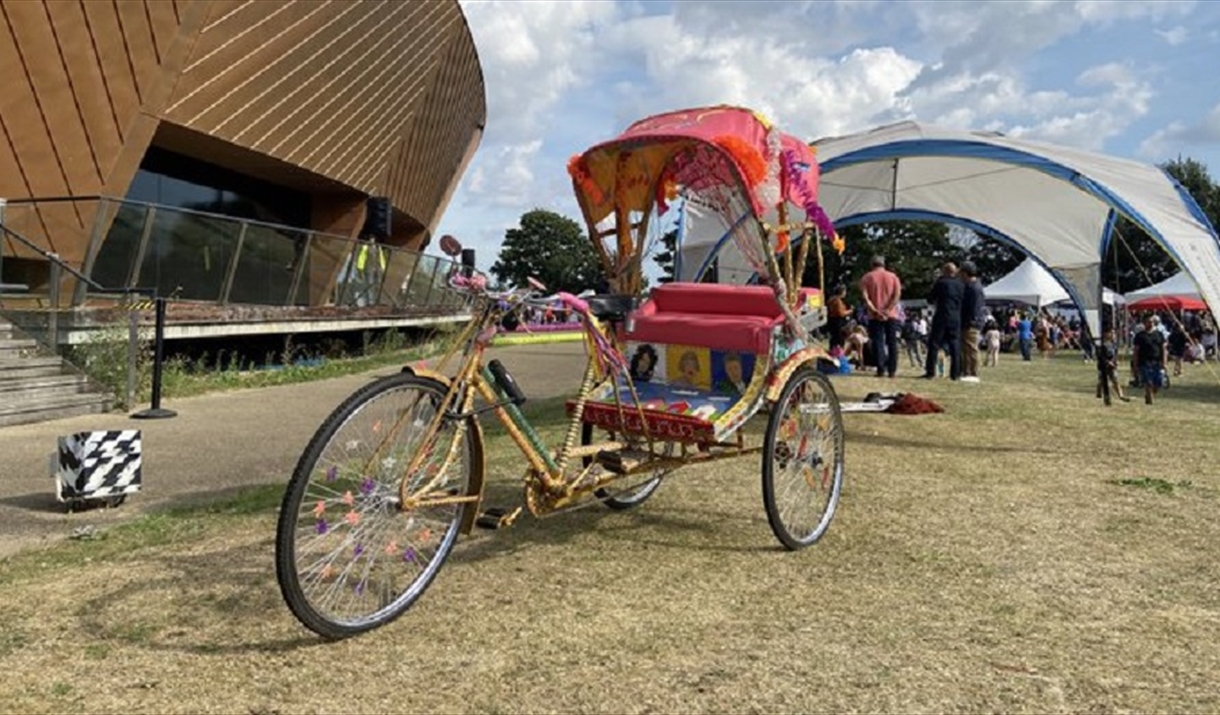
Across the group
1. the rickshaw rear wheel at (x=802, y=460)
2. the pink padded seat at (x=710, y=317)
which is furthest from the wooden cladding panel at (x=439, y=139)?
the rickshaw rear wheel at (x=802, y=460)

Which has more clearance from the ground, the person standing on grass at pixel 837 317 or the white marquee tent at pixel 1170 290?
the white marquee tent at pixel 1170 290

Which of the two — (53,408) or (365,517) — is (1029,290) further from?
(365,517)

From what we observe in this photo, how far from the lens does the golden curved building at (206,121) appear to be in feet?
39.6

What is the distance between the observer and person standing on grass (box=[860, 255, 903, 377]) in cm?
1359

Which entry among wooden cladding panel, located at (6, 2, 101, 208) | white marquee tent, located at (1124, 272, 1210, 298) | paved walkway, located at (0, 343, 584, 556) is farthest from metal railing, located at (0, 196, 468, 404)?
white marquee tent, located at (1124, 272, 1210, 298)

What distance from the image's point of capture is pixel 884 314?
539 inches

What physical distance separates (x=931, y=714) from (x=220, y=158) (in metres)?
18.8

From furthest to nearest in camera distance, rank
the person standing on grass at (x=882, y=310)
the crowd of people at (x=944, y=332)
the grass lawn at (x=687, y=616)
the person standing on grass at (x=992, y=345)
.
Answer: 1. the person standing on grass at (x=992, y=345)
2. the person standing on grass at (x=882, y=310)
3. the crowd of people at (x=944, y=332)
4. the grass lawn at (x=687, y=616)

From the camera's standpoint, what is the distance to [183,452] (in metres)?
7.64

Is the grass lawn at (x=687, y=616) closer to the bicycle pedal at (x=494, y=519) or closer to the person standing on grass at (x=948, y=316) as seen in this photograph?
the bicycle pedal at (x=494, y=519)

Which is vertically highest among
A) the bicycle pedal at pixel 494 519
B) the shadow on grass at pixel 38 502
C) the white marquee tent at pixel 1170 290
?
A: the white marquee tent at pixel 1170 290

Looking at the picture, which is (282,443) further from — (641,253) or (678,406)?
(678,406)

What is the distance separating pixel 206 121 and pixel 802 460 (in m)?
14.1

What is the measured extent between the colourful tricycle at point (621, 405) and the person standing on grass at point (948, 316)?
773cm
